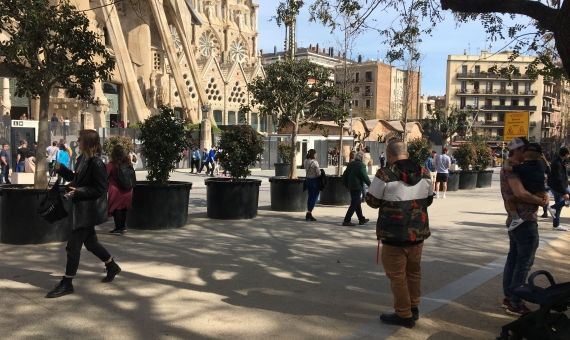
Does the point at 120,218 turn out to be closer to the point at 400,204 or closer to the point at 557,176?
the point at 400,204

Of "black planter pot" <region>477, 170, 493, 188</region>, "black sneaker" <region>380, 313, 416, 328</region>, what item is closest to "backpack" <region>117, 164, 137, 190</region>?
"black sneaker" <region>380, 313, 416, 328</region>

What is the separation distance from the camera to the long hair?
500 centimetres

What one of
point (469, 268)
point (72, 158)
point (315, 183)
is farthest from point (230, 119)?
point (469, 268)

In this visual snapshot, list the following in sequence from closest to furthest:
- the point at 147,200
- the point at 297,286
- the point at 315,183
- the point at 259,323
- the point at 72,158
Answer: the point at 259,323 < the point at 297,286 < the point at 147,200 < the point at 315,183 < the point at 72,158

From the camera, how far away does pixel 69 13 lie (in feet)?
24.2

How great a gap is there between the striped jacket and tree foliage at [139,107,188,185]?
Answer: 565 cm

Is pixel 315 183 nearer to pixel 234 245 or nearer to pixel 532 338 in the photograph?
pixel 234 245

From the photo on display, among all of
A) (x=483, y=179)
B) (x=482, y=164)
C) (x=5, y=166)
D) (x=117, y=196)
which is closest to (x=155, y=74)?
(x=5, y=166)

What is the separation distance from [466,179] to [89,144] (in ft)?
60.7

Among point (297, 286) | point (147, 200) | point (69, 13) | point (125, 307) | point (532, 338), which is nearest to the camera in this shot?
point (532, 338)

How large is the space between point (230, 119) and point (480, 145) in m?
38.6

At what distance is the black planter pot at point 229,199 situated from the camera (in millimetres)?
10133

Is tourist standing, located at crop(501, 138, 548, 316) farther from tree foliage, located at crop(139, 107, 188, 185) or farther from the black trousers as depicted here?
tree foliage, located at crop(139, 107, 188, 185)

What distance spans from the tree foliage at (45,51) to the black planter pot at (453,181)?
15.2 m
